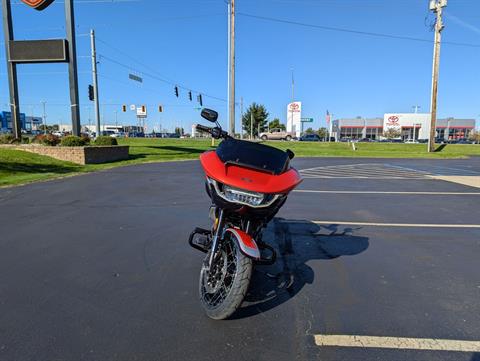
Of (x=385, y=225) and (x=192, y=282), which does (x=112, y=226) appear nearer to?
(x=192, y=282)

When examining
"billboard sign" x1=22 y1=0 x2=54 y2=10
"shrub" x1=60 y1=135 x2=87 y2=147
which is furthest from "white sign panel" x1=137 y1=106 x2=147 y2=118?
"shrub" x1=60 y1=135 x2=87 y2=147

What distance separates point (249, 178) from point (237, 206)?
0.81 ft

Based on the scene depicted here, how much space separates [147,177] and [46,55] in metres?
12.4

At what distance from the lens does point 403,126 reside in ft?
300

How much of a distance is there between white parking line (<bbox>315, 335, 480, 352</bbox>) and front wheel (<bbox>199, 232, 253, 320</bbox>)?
2.26 ft

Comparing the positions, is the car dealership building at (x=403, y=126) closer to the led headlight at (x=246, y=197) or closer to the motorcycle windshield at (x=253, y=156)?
the motorcycle windshield at (x=253, y=156)

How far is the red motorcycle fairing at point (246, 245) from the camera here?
110 inches

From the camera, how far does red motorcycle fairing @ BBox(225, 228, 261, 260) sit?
2789mm

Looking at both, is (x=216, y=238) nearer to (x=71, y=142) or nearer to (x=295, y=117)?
(x=71, y=142)

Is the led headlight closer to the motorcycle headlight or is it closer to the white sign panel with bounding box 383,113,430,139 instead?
the motorcycle headlight

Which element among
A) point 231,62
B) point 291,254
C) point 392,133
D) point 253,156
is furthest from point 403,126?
point 253,156

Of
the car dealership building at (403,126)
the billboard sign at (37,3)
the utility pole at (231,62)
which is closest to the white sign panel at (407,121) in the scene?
the car dealership building at (403,126)

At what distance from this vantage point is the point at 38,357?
249cm

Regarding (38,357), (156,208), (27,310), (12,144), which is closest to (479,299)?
(38,357)
